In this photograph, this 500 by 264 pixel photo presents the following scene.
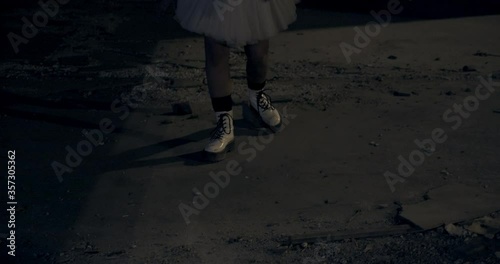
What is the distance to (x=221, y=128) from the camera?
5.01 metres

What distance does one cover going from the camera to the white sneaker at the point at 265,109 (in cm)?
533

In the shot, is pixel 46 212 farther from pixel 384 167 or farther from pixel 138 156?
pixel 384 167

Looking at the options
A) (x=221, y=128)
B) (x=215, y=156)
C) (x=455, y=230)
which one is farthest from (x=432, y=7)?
(x=455, y=230)

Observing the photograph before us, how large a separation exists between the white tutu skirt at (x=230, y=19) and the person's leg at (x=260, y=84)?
307 mm

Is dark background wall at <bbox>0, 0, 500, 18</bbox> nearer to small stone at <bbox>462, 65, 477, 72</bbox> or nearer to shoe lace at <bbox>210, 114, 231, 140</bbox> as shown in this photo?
small stone at <bbox>462, 65, 477, 72</bbox>

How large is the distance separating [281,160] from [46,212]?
139cm

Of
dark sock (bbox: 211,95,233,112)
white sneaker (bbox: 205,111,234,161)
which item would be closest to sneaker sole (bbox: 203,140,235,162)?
white sneaker (bbox: 205,111,234,161)

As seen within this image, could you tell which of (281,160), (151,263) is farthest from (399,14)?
(151,263)

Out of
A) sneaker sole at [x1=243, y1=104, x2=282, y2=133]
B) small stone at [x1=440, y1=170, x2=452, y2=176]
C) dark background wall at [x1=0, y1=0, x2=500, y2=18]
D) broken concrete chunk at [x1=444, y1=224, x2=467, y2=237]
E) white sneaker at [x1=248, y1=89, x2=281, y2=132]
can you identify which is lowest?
dark background wall at [x1=0, y1=0, x2=500, y2=18]

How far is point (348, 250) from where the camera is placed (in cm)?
378

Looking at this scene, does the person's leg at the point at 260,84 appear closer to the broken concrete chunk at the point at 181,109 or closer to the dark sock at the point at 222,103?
the dark sock at the point at 222,103

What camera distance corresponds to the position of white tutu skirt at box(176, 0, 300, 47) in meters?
4.73

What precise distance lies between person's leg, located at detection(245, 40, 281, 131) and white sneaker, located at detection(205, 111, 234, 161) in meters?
0.34

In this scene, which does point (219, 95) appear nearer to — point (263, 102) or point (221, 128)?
point (221, 128)
